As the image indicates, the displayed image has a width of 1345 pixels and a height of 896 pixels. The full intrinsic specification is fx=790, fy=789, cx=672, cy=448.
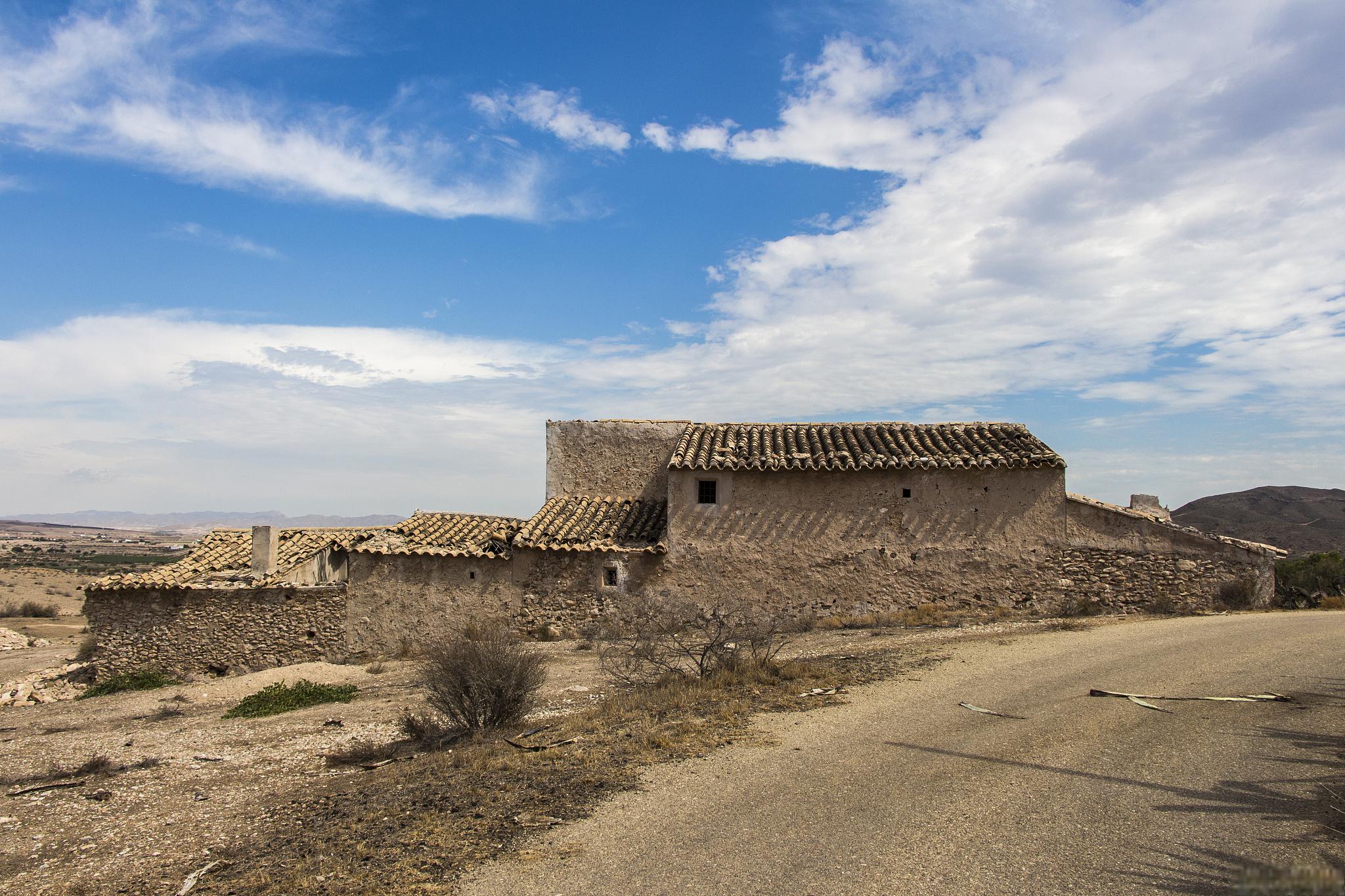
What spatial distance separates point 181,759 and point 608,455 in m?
12.5

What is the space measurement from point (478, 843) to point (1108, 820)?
13.8 feet

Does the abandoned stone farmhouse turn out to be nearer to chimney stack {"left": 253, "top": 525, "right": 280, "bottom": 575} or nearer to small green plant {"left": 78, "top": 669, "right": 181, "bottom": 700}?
chimney stack {"left": 253, "top": 525, "right": 280, "bottom": 575}

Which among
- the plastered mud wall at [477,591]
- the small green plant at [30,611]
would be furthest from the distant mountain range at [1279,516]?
the small green plant at [30,611]

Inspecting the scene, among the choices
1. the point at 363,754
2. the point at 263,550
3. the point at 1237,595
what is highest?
the point at 263,550

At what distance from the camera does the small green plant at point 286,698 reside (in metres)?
12.0

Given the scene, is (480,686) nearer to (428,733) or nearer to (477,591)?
(428,733)

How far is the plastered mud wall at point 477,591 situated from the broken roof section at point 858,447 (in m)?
2.91

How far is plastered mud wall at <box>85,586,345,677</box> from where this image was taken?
16578 millimetres

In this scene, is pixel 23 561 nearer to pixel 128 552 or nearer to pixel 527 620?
pixel 128 552

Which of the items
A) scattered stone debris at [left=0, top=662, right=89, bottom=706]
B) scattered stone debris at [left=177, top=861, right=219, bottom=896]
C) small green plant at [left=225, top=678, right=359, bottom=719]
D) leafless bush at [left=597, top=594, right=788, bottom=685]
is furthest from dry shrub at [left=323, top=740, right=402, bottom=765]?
scattered stone debris at [left=0, top=662, right=89, bottom=706]

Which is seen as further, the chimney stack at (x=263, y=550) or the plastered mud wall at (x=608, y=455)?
the plastered mud wall at (x=608, y=455)

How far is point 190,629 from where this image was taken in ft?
54.5

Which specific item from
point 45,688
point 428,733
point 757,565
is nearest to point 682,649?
point 428,733

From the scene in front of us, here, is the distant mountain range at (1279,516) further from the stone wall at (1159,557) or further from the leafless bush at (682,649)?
the leafless bush at (682,649)
